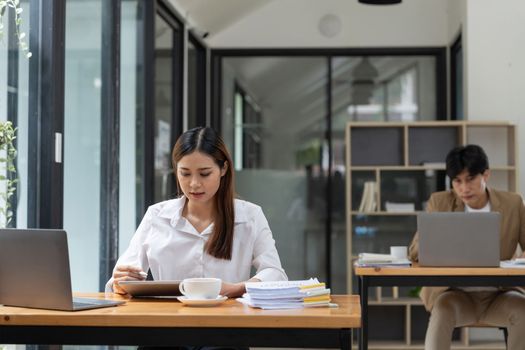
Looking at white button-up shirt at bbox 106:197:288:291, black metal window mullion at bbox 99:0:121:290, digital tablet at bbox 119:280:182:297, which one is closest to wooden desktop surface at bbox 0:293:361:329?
digital tablet at bbox 119:280:182:297

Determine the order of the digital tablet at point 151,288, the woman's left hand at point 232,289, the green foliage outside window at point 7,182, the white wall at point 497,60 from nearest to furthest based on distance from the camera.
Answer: the digital tablet at point 151,288 < the woman's left hand at point 232,289 < the green foliage outside window at point 7,182 < the white wall at point 497,60

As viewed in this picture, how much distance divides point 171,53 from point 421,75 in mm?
2392

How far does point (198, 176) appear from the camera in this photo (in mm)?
3121

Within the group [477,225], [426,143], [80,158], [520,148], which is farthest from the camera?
[426,143]

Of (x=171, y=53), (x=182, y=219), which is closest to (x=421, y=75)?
(x=171, y=53)

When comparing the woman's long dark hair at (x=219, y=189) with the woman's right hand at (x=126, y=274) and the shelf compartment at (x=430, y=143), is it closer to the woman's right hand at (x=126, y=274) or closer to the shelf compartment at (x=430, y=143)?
the woman's right hand at (x=126, y=274)

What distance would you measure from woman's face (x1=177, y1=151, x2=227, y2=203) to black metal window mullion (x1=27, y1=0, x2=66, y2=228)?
1.08 meters

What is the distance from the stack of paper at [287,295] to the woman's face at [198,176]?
0.63 meters

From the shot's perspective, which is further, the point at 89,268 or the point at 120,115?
the point at 120,115

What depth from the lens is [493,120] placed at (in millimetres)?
6750

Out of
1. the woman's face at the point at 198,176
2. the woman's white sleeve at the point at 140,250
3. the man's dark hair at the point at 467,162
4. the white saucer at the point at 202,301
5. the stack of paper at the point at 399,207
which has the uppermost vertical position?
the man's dark hair at the point at 467,162

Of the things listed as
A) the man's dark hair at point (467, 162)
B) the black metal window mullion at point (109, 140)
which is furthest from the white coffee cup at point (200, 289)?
the black metal window mullion at point (109, 140)

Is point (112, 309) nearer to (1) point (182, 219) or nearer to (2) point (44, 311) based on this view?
(2) point (44, 311)

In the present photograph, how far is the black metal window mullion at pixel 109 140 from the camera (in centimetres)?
502
